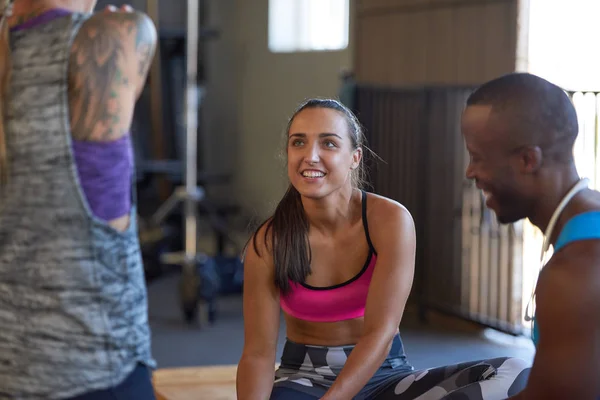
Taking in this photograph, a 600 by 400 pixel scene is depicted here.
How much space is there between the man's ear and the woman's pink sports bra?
77 cm

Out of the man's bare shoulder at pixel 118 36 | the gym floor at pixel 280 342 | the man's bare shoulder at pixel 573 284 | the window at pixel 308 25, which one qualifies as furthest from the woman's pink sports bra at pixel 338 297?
the window at pixel 308 25

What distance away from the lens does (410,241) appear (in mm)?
2059

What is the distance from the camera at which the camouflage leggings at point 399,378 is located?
6.32 feet

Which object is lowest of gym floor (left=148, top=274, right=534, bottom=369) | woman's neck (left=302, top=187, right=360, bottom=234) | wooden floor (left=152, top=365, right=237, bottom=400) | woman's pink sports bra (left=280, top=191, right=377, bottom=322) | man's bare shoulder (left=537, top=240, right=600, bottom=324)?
gym floor (left=148, top=274, right=534, bottom=369)

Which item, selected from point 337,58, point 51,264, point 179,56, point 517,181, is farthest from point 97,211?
point 179,56

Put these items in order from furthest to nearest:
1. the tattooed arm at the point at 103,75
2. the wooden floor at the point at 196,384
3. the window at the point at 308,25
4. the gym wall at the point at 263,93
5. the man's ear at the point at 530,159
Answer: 1. the gym wall at the point at 263,93
2. the window at the point at 308,25
3. the wooden floor at the point at 196,384
4. the tattooed arm at the point at 103,75
5. the man's ear at the point at 530,159

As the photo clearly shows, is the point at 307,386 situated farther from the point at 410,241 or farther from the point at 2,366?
the point at 2,366

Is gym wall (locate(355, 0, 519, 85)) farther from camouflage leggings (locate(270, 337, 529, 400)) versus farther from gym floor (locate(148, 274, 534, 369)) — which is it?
camouflage leggings (locate(270, 337, 529, 400))

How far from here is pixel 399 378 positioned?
208cm

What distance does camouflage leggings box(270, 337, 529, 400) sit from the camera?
1.93 metres

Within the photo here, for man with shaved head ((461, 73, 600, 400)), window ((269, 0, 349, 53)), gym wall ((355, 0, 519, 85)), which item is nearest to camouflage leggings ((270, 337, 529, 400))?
man with shaved head ((461, 73, 600, 400))

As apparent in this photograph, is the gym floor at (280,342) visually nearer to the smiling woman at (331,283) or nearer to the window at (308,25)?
the smiling woman at (331,283)

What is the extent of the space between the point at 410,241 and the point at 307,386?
15.8 inches

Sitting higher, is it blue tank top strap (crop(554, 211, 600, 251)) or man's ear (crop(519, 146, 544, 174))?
man's ear (crop(519, 146, 544, 174))
